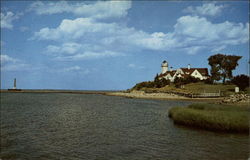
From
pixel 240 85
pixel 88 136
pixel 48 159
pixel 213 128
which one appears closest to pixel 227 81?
pixel 240 85

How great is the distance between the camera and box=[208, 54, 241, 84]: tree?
350 ft

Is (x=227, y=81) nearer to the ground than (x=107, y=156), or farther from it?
farther from it

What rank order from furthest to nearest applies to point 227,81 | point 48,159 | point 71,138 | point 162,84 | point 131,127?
point 162,84 → point 227,81 → point 131,127 → point 71,138 → point 48,159

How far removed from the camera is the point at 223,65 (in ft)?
354

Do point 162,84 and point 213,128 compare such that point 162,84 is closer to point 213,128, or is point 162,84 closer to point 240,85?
point 240,85

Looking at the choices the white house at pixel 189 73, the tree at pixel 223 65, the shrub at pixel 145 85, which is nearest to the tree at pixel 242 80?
the tree at pixel 223 65

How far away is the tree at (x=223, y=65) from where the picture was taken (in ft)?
350

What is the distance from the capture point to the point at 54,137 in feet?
75.7

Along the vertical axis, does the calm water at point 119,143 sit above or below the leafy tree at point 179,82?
below

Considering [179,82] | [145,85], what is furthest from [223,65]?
[145,85]

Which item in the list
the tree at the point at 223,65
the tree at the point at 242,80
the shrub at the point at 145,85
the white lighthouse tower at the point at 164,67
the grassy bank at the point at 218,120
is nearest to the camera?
the grassy bank at the point at 218,120

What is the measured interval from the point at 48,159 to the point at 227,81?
4399 inches

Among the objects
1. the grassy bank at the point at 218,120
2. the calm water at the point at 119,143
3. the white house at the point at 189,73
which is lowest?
the calm water at the point at 119,143

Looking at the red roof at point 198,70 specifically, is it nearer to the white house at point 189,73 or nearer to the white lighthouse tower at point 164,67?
the white house at point 189,73
